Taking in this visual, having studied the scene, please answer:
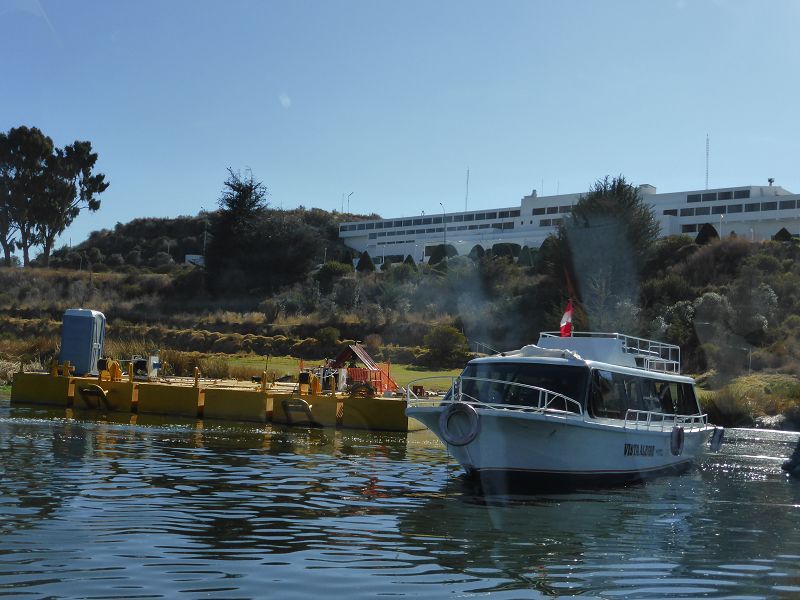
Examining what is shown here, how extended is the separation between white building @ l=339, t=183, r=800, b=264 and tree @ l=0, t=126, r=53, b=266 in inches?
1343


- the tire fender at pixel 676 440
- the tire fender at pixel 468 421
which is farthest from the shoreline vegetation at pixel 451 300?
the tire fender at pixel 468 421

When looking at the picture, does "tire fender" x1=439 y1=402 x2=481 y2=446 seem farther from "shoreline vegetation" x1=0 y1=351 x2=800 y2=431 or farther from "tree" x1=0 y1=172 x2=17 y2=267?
"tree" x1=0 y1=172 x2=17 y2=267

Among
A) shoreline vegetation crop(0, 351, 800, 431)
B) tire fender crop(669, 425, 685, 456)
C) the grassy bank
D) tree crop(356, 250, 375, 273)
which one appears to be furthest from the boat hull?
tree crop(356, 250, 375, 273)

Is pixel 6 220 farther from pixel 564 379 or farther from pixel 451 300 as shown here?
pixel 564 379

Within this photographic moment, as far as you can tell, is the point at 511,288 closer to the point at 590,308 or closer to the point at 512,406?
the point at 590,308

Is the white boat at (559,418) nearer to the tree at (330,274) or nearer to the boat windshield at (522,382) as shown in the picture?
the boat windshield at (522,382)

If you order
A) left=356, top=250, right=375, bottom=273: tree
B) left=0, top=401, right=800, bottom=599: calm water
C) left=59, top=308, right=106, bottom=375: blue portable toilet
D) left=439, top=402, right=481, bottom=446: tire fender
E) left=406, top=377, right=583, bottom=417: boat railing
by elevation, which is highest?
left=356, top=250, right=375, bottom=273: tree

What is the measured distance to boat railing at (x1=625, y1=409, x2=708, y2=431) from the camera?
19.7 metres

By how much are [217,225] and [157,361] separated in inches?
2053

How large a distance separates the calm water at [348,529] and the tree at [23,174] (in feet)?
221

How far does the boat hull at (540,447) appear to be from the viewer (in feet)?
56.9

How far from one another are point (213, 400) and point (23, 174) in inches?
2498

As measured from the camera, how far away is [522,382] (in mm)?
18875

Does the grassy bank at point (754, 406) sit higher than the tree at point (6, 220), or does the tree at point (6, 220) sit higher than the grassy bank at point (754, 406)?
the tree at point (6, 220)
